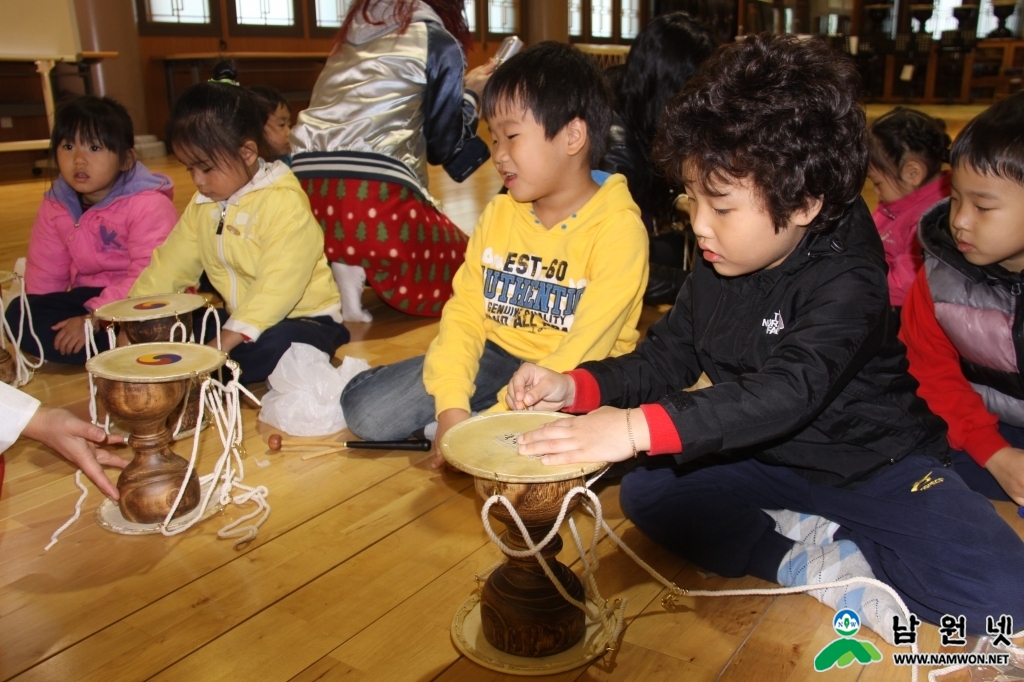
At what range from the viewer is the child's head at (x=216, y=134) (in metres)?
2.04

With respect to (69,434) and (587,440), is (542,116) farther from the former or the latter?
(69,434)

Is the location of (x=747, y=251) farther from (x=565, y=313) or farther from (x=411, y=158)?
(x=411, y=158)

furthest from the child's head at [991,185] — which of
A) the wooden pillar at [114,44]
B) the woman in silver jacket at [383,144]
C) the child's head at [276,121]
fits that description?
the wooden pillar at [114,44]

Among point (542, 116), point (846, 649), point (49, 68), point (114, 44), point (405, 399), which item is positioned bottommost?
point (846, 649)

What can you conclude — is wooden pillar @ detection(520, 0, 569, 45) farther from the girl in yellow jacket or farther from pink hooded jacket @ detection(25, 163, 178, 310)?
the girl in yellow jacket

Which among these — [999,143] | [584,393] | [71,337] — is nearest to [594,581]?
[584,393]

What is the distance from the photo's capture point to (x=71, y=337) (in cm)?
227

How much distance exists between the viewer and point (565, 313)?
1678 mm

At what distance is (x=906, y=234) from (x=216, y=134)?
1.80 meters

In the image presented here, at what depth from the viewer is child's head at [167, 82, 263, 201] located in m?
2.04

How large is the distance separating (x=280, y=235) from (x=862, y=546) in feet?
4.77

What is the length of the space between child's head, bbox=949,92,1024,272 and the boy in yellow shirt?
1.72ft

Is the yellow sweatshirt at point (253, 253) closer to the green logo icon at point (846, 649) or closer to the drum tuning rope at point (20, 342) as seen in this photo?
the drum tuning rope at point (20, 342)

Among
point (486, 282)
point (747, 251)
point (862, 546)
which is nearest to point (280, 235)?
point (486, 282)
